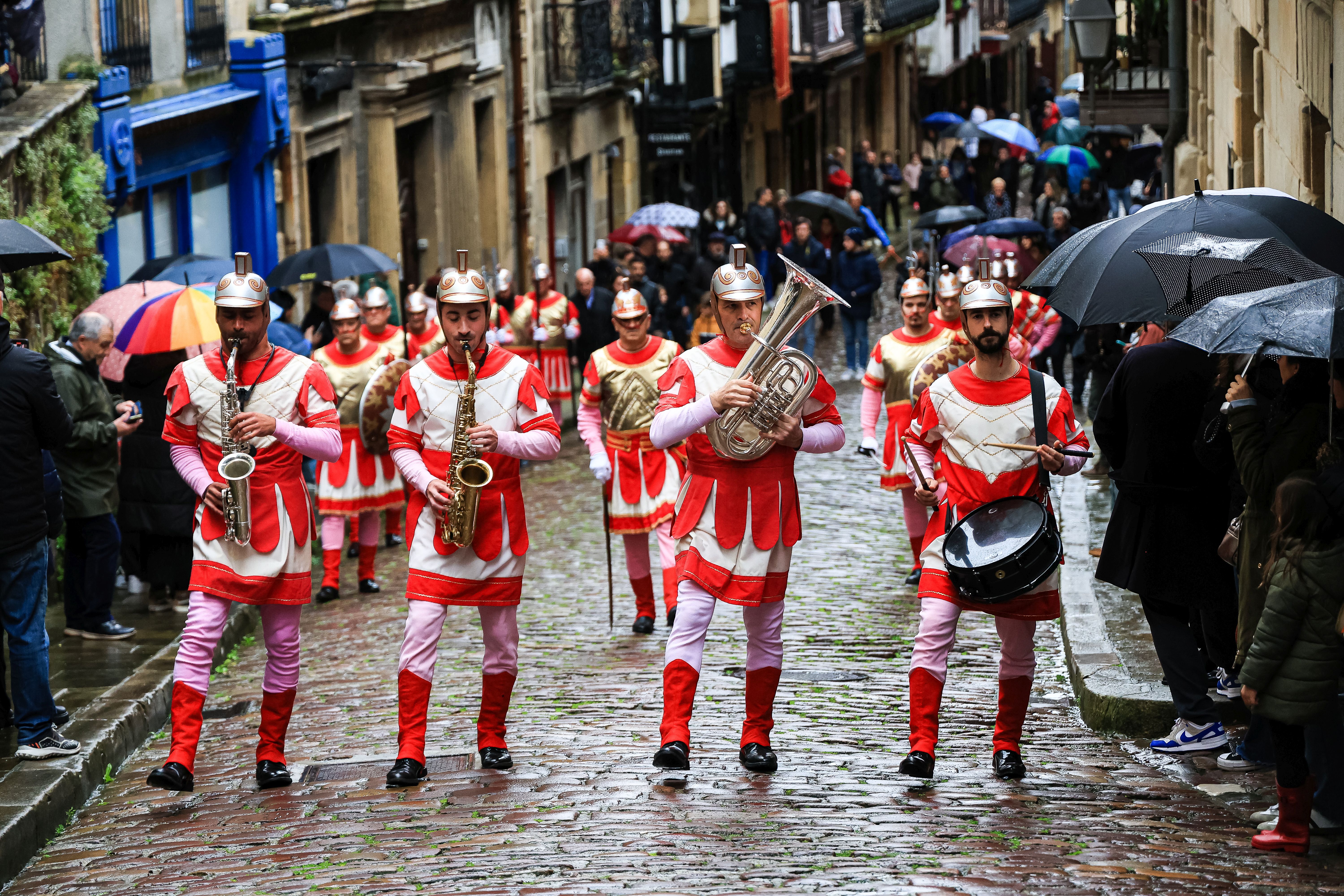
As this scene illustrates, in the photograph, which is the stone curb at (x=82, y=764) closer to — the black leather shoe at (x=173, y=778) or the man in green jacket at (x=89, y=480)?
the black leather shoe at (x=173, y=778)

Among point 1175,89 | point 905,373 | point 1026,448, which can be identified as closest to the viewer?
point 1026,448

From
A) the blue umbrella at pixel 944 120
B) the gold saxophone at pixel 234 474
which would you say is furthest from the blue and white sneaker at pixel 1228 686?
the blue umbrella at pixel 944 120

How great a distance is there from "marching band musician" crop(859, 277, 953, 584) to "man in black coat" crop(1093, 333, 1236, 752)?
11.1 feet

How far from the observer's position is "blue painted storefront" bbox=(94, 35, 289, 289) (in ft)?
52.8

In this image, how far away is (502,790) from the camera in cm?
739

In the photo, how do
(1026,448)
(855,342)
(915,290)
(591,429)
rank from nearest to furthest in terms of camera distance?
(1026,448) < (591,429) < (915,290) < (855,342)

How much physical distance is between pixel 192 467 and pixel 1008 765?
133 inches

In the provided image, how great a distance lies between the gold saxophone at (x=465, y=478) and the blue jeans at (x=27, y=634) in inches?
70.8

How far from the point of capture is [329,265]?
15.7 m

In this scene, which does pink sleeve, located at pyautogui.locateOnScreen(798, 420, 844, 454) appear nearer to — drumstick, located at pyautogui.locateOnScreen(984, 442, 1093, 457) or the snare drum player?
the snare drum player

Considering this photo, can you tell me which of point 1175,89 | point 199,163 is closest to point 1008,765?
point 199,163

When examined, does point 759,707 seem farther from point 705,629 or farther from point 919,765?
point 919,765

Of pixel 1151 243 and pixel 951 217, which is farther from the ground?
pixel 1151 243

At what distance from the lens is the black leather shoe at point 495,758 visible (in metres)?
7.72
